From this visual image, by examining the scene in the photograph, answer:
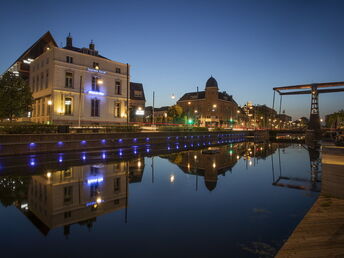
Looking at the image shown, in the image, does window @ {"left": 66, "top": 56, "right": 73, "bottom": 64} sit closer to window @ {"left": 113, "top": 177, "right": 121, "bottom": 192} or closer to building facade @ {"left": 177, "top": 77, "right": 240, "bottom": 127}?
window @ {"left": 113, "top": 177, "right": 121, "bottom": 192}

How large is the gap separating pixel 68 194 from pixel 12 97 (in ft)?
98.0

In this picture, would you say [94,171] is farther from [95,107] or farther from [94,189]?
[95,107]

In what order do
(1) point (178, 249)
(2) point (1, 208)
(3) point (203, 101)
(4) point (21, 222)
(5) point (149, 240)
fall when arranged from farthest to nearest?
(3) point (203, 101) → (2) point (1, 208) → (4) point (21, 222) → (5) point (149, 240) → (1) point (178, 249)

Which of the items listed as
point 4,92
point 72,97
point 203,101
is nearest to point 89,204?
point 4,92

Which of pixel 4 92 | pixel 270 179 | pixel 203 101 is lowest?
pixel 270 179

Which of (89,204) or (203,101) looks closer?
(89,204)

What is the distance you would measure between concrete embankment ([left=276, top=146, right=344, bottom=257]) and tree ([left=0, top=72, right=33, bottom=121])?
37386 mm

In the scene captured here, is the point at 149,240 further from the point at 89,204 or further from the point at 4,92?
the point at 4,92

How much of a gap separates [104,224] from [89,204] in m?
2.13

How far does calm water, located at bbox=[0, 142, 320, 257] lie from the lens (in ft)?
19.7

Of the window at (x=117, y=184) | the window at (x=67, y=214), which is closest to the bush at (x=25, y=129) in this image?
the window at (x=117, y=184)

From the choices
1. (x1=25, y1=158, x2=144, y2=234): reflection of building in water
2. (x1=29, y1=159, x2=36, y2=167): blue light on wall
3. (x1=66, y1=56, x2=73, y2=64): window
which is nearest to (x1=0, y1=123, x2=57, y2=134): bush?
(x1=29, y1=159, x2=36, y2=167): blue light on wall

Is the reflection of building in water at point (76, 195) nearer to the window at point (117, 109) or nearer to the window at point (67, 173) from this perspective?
the window at point (67, 173)

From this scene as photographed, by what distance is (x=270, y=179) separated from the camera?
51.0 ft
